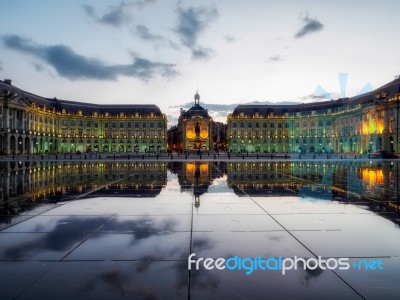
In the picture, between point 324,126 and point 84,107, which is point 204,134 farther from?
point 84,107

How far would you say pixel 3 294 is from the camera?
15.6 ft

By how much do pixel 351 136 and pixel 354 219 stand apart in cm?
11233

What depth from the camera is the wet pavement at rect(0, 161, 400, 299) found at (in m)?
4.98

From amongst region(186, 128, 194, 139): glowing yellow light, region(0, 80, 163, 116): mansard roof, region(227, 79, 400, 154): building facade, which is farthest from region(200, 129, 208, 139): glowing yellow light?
region(0, 80, 163, 116): mansard roof

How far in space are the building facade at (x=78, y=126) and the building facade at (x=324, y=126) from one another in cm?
3647

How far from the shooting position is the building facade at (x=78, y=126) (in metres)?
98.8

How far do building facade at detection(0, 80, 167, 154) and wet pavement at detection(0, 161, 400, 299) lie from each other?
Answer: 9585 centimetres

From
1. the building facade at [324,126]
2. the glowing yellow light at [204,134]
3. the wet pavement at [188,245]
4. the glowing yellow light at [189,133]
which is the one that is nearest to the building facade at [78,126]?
the glowing yellow light at [189,133]

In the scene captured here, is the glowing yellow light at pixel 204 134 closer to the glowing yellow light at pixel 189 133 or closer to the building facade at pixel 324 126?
the glowing yellow light at pixel 189 133

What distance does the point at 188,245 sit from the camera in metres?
7.05

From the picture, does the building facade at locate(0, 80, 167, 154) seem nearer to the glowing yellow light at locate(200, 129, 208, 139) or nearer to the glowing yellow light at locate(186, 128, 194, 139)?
the glowing yellow light at locate(186, 128, 194, 139)

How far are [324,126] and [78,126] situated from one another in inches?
3791

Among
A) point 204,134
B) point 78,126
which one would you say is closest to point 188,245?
point 204,134

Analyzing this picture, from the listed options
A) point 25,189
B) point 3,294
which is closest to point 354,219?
point 3,294
